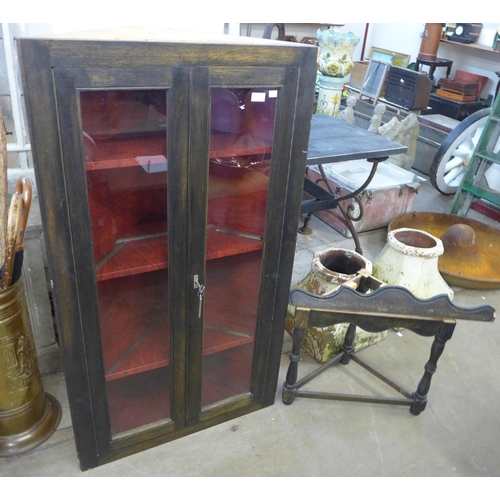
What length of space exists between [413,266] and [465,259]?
2.89 feet

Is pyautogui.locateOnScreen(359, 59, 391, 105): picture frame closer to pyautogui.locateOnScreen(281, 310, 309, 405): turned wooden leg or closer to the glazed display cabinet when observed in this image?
pyautogui.locateOnScreen(281, 310, 309, 405): turned wooden leg

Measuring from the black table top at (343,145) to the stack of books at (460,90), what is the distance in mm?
2605

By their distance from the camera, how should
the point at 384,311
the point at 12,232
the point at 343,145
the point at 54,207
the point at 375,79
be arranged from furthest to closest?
1. the point at 375,79
2. the point at 343,145
3. the point at 384,311
4. the point at 12,232
5. the point at 54,207

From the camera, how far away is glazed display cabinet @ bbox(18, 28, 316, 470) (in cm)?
115

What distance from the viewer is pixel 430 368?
1.92m

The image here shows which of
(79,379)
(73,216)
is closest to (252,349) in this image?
(79,379)

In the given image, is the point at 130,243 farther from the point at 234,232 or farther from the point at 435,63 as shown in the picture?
the point at 435,63

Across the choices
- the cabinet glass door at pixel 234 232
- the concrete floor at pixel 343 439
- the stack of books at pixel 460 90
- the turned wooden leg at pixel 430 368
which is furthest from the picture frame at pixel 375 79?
the cabinet glass door at pixel 234 232

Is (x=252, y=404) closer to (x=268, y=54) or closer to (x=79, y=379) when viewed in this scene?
(x=79, y=379)

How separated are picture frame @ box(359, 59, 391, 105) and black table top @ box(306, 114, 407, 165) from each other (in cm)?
244

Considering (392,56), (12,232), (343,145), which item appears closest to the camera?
(12,232)

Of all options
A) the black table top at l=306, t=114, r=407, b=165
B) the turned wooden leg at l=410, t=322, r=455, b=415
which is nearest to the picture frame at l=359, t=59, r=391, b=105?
the black table top at l=306, t=114, r=407, b=165

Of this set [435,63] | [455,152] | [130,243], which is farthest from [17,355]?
[435,63]

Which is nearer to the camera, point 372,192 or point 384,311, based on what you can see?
point 384,311
